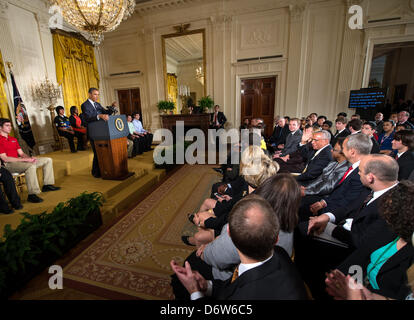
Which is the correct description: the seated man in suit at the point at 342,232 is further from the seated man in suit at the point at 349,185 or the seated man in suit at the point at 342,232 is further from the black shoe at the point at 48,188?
the black shoe at the point at 48,188

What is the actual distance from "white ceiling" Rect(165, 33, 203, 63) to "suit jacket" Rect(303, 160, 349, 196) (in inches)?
301

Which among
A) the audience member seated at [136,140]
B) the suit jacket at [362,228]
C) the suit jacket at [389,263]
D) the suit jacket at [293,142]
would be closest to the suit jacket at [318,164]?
the suit jacket at [362,228]

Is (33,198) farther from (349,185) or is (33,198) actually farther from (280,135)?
(280,135)

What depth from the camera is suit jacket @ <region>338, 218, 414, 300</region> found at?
88cm

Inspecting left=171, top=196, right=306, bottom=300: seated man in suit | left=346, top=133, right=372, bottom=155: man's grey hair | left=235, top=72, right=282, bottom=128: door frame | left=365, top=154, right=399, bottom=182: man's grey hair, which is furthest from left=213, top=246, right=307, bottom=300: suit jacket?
left=235, top=72, right=282, bottom=128: door frame

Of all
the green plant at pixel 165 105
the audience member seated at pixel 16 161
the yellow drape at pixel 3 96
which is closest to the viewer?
the audience member seated at pixel 16 161

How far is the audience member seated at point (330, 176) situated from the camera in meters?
2.17

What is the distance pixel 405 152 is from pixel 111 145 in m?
4.16

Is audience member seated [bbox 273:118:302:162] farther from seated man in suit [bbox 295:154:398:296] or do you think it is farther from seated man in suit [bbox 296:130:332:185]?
seated man in suit [bbox 295:154:398:296]

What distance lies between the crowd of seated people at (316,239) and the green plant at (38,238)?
132cm

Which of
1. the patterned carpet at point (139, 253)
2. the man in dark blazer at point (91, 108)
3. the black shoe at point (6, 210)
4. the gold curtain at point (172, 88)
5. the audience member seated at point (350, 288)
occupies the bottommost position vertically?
the patterned carpet at point (139, 253)

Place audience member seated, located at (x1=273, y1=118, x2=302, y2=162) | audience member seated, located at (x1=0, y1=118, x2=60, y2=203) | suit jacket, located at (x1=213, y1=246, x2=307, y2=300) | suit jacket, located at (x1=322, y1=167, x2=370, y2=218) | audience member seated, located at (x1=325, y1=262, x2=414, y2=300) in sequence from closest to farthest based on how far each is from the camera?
suit jacket, located at (x1=213, y1=246, x2=307, y2=300) → audience member seated, located at (x1=325, y1=262, x2=414, y2=300) → suit jacket, located at (x1=322, y1=167, x2=370, y2=218) → audience member seated, located at (x1=0, y1=118, x2=60, y2=203) → audience member seated, located at (x1=273, y1=118, x2=302, y2=162)

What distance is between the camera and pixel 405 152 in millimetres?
2258

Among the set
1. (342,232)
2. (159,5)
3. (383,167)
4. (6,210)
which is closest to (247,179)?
(342,232)
